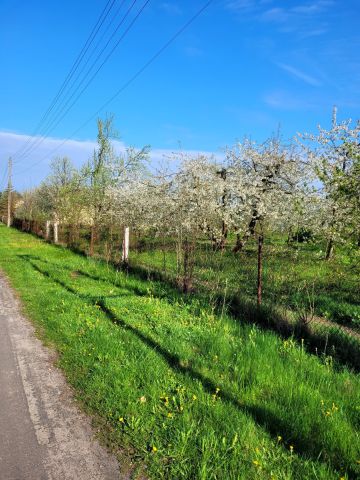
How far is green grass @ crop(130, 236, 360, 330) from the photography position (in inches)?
337

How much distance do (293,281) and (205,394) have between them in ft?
19.0

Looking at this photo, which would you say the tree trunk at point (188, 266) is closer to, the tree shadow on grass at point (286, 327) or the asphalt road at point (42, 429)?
the tree shadow on grass at point (286, 327)

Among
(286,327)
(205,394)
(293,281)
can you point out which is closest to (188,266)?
(293,281)

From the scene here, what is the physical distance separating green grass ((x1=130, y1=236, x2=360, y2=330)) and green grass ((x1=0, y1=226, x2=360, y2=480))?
2203 millimetres

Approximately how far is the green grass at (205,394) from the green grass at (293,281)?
2203 mm

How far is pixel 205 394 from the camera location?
435 cm

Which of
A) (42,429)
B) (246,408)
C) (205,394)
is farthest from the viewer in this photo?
(205,394)

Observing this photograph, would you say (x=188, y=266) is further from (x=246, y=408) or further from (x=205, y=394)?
(x=246, y=408)

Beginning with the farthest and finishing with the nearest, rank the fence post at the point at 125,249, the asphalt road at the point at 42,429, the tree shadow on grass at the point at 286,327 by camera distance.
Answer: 1. the fence post at the point at 125,249
2. the tree shadow on grass at the point at 286,327
3. the asphalt road at the point at 42,429

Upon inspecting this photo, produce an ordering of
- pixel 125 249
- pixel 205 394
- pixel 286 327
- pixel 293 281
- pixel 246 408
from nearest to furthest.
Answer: pixel 246 408 → pixel 205 394 → pixel 286 327 → pixel 293 281 → pixel 125 249

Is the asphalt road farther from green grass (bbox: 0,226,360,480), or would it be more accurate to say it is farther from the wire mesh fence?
the wire mesh fence

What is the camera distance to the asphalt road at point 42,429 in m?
3.27

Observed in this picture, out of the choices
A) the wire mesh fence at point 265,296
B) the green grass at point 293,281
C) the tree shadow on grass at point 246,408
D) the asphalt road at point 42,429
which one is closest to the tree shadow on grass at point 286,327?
the wire mesh fence at point 265,296

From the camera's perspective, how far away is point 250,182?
60.6 ft
